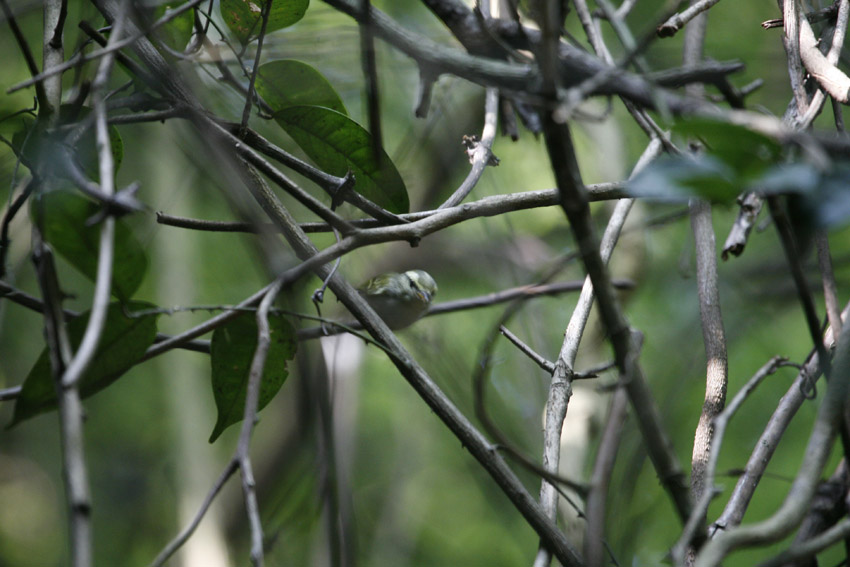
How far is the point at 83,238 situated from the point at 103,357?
12cm

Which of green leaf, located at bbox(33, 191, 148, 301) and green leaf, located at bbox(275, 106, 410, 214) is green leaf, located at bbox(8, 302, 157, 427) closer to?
green leaf, located at bbox(33, 191, 148, 301)

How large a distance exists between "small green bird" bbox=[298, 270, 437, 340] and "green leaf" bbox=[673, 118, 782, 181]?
3.12ft

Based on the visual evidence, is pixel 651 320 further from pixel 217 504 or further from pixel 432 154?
pixel 217 504

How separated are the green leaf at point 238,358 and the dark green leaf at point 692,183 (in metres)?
0.40

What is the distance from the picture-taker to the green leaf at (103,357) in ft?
2.06

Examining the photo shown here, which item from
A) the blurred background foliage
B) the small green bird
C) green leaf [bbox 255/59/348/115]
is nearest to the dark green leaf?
green leaf [bbox 255/59/348/115]

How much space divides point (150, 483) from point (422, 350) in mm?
A: 2988

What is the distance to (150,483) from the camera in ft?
12.8

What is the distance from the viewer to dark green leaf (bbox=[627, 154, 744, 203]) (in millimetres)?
420

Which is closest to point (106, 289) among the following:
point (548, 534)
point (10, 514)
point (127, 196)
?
→ point (127, 196)

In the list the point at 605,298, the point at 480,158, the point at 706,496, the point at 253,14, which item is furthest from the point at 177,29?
the point at 706,496

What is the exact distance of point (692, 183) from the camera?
42 cm

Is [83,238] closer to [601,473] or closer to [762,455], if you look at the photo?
[601,473]

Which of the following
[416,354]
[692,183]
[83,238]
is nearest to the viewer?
[692,183]
